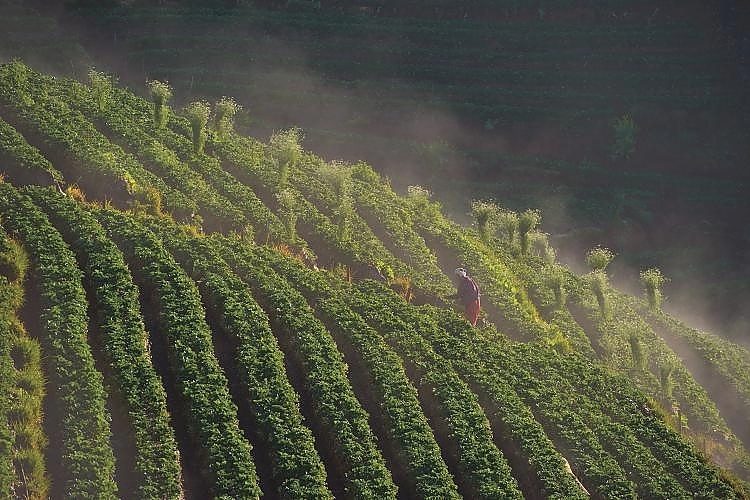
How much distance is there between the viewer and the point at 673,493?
19.9 metres

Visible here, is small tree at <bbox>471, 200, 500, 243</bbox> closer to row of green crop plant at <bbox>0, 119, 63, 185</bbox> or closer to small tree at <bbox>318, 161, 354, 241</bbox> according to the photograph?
small tree at <bbox>318, 161, 354, 241</bbox>

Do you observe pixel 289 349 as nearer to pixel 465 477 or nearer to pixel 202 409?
pixel 202 409

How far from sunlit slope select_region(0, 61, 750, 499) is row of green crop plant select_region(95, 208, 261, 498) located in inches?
2.3

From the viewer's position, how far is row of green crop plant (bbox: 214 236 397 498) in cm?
1728

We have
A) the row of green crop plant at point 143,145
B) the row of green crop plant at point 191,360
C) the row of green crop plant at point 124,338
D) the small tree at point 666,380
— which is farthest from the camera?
the small tree at point 666,380

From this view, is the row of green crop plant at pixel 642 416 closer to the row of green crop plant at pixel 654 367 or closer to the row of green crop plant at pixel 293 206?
the row of green crop plant at pixel 654 367

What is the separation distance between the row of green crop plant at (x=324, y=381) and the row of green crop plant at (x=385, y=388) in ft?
1.58

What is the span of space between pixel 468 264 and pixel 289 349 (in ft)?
32.1

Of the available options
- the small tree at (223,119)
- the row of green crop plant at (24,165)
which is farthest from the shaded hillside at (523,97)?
the row of green crop plant at (24,165)

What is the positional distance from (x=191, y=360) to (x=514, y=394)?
8529 millimetres

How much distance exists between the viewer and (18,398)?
16.0 m

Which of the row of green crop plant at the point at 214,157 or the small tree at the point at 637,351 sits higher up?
the row of green crop plant at the point at 214,157

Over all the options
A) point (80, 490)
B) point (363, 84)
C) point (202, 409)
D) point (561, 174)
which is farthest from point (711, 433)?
Result: point (363, 84)

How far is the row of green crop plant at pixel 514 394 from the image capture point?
65.0 ft
